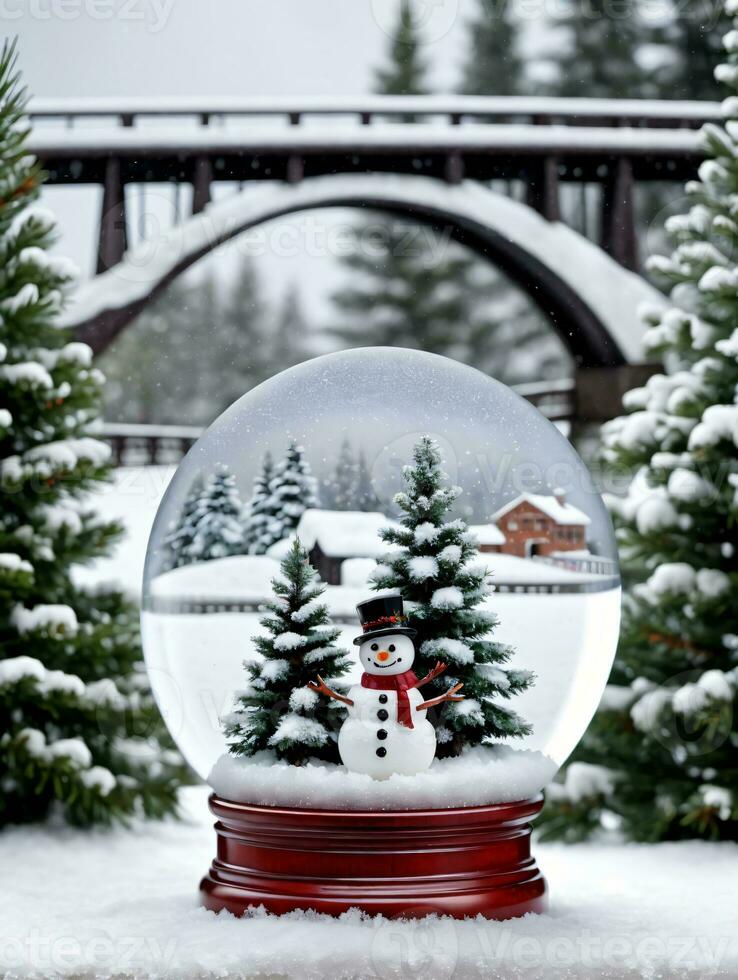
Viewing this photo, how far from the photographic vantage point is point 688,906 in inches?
98.3

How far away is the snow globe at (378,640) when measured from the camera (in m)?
2.10

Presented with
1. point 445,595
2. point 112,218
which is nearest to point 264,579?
point 445,595

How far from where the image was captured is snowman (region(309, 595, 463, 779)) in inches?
82.1

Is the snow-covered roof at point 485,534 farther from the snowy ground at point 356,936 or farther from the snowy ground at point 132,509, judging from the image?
the snowy ground at point 132,509

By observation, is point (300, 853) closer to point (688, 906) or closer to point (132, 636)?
point (688, 906)

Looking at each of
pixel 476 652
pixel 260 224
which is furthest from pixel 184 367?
pixel 476 652

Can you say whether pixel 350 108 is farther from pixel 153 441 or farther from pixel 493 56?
pixel 493 56

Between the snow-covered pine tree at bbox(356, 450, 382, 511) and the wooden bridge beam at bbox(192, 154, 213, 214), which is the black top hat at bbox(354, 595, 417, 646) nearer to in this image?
the snow-covered pine tree at bbox(356, 450, 382, 511)

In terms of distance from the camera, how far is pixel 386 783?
2.10m

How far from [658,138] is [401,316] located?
510 cm

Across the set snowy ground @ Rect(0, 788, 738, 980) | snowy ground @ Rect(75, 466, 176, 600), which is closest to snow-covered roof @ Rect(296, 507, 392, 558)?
snowy ground @ Rect(0, 788, 738, 980)

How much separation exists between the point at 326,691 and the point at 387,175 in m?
3.70

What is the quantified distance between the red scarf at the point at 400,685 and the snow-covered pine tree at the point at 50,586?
138 cm

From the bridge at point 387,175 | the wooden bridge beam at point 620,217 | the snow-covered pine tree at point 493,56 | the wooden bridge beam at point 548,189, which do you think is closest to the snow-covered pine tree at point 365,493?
the bridge at point 387,175
